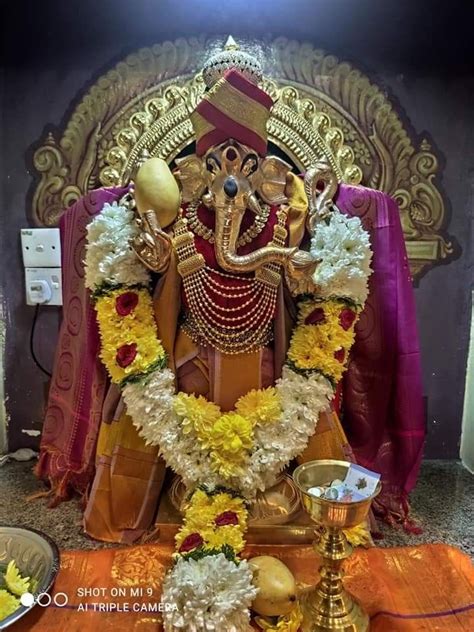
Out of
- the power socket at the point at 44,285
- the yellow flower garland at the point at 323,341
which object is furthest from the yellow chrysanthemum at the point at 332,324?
the power socket at the point at 44,285

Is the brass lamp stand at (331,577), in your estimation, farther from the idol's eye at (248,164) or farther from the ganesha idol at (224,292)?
the idol's eye at (248,164)

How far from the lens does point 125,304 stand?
157cm

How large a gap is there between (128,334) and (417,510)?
3.56ft

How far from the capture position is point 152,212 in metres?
1.48

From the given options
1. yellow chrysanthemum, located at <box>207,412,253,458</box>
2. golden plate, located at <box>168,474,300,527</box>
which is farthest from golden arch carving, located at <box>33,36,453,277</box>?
golden plate, located at <box>168,474,300,527</box>

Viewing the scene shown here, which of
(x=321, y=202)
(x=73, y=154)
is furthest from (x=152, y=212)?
(x=73, y=154)

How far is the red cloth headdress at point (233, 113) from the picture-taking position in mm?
1438

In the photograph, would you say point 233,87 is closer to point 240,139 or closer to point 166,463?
point 240,139

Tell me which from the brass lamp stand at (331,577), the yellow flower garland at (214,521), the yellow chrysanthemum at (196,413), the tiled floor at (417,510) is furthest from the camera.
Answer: the tiled floor at (417,510)

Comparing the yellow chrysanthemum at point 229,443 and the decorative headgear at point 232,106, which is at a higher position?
the decorative headgear at point 232,106

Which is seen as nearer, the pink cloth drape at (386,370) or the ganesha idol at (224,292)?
the ganesha idol at (224,292)

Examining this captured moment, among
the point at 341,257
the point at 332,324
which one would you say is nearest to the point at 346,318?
the point at 332,324

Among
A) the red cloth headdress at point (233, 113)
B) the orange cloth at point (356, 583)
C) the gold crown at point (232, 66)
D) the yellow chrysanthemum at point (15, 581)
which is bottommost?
the orange cloth at point (356, 583)

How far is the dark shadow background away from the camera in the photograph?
1849 millimetres
